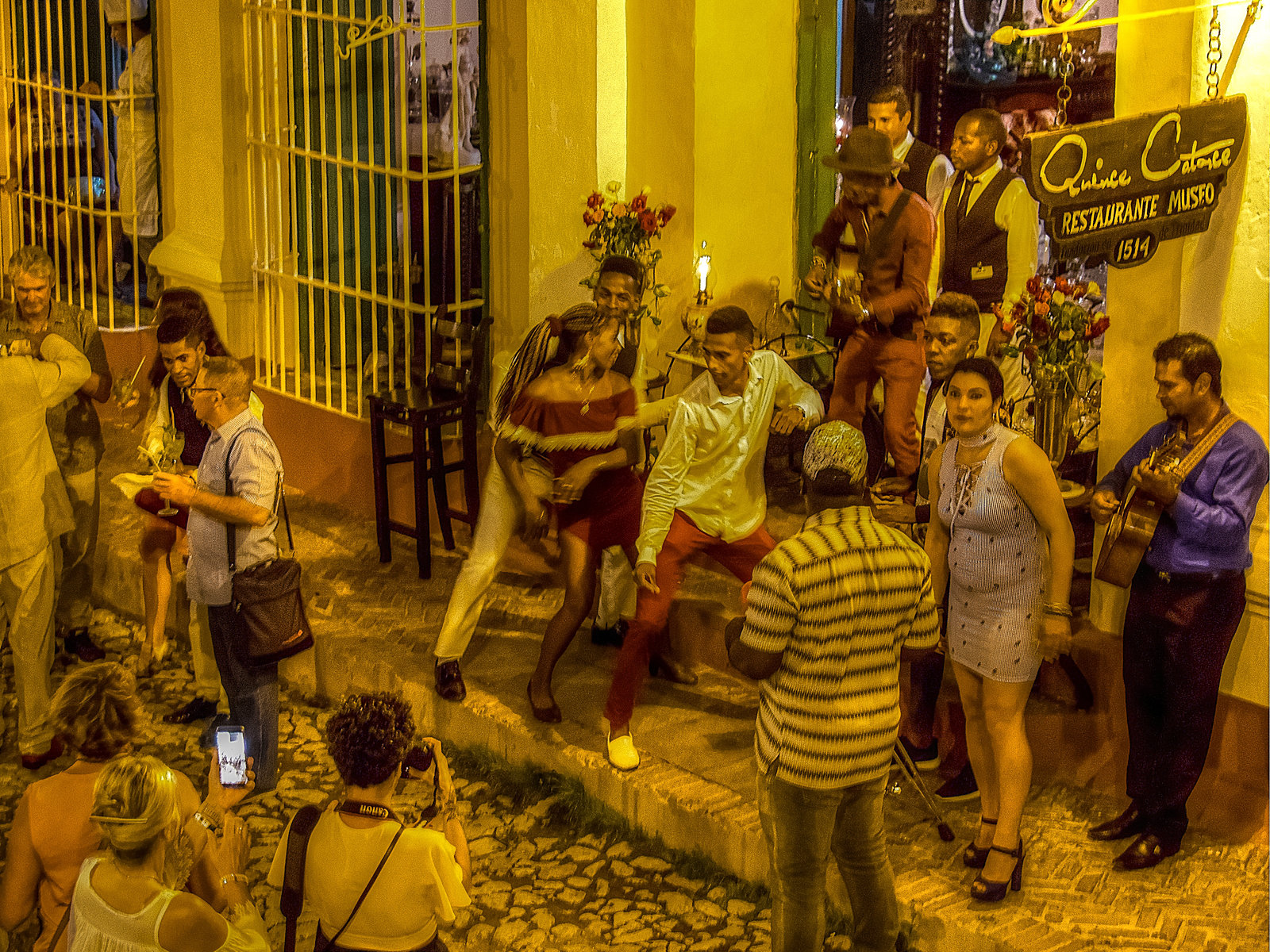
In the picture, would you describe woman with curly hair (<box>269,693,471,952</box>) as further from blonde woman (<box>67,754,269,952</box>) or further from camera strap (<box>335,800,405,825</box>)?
blonde woman (<box>67,754,269,952</box>)

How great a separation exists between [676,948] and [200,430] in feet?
9.81

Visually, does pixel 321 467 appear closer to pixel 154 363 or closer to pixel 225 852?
pixel 154 363

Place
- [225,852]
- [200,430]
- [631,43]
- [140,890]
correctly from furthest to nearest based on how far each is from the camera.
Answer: [631,43], [200,430], [225,852], [140,890]

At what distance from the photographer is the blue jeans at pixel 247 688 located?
6406 millimetres

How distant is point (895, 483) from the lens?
7.37 meters

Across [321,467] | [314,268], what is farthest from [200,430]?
[314,268]

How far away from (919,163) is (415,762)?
492cm

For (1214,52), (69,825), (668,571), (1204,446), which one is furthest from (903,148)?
(69,825)

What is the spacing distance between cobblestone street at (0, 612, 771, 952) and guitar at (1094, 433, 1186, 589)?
65.9 inches

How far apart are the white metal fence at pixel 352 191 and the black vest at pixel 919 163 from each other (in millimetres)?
2262

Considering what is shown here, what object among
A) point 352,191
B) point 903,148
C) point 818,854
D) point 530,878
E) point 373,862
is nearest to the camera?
point 373,862

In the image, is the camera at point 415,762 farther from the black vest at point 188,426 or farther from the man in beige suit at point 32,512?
the man in beige suit at point 32,512

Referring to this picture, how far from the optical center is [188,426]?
7.19 metres

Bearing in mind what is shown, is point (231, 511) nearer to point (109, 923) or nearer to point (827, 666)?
point (109, 923)
